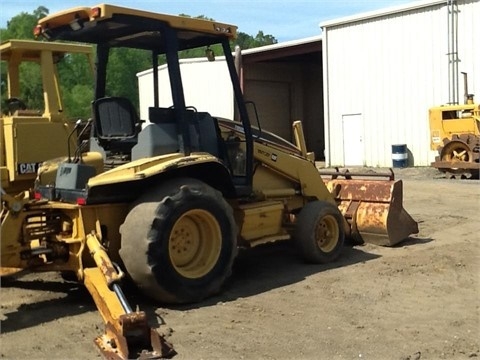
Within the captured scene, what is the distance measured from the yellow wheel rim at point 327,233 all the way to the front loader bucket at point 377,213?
801mm

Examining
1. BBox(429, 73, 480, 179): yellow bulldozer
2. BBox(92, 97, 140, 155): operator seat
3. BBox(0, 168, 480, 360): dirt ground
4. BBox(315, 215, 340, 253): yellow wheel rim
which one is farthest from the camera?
BBox(429, 73, 480, 179): yellow bulldozer

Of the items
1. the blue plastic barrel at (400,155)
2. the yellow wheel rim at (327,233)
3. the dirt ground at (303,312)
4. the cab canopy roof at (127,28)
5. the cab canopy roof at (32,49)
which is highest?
the cab canopy roof at (32,49)

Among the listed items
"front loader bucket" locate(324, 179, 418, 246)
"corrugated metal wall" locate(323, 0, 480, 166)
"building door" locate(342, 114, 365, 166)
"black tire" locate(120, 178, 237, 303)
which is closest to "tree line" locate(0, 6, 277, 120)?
"black tire" locate(120, 178, 237, 303)

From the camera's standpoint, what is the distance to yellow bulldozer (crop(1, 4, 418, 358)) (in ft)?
18.5

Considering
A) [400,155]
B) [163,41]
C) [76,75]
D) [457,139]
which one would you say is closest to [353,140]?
[400,155]

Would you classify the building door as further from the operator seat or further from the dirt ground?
the operator seat

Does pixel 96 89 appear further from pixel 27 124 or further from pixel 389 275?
pixel 389 275

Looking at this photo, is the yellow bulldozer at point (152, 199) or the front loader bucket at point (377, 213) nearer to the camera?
the yellow bulldozer at point (152, 199)

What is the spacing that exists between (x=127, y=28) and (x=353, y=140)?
66.1 ft

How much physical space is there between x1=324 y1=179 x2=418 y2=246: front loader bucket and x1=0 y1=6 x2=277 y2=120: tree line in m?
2.60

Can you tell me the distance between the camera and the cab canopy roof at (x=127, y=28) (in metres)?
6.05

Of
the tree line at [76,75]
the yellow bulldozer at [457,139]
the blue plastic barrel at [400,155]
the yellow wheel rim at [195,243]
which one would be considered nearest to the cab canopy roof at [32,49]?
the tree line at [76,75]

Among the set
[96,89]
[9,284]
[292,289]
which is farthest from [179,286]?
[96,89]

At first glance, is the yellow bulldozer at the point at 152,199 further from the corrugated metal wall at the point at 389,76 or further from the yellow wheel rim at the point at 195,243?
the corrugated metal wall at the point at 389,76
